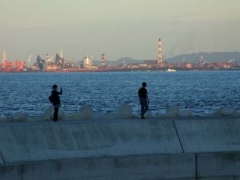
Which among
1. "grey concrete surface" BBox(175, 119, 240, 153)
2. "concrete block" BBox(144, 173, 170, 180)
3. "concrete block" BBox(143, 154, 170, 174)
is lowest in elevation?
"concrete block" BBox(144, 173, 170, 180)

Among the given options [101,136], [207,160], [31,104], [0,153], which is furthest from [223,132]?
[31,104]

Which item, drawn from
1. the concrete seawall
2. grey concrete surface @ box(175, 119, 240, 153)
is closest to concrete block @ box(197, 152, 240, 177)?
the concrete seawall

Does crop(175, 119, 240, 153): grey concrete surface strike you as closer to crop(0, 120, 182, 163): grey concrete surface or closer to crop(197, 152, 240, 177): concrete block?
crop(0, 120, 182, 163): grey concrete surface

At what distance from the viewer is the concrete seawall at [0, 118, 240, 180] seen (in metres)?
16.9

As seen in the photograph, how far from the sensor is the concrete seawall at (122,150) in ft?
55.4

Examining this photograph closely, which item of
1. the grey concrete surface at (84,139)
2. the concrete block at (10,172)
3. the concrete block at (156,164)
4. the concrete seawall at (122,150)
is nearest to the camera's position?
the concrete block at (10,172)

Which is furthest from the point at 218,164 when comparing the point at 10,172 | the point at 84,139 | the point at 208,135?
the point at 10,172

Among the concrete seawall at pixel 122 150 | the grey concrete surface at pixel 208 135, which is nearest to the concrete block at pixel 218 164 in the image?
the concrete seawall at pixel 122 150

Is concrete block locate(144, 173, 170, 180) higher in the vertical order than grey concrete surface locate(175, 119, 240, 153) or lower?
lower

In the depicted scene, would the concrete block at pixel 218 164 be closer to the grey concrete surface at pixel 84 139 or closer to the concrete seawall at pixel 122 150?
the concrete seawall at pixel 122 150

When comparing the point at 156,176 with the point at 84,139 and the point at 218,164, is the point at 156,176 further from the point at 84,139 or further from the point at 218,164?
the point at 84,139

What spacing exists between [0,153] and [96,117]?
519 centimetres

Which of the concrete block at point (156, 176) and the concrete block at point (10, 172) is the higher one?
the concrete block at point (10, 172)

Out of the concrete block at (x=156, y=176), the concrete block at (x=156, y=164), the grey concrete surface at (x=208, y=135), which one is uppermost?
the grey concrete surface at (x=208, y=135)
